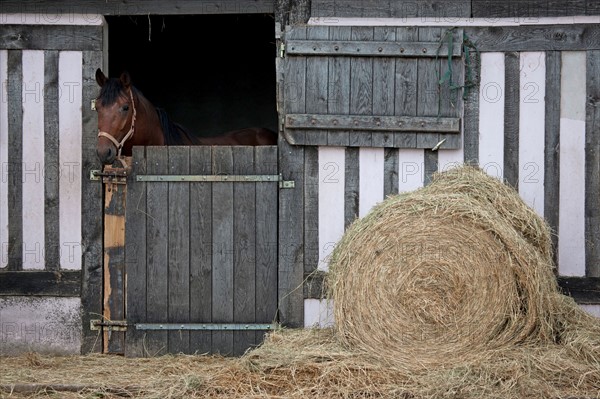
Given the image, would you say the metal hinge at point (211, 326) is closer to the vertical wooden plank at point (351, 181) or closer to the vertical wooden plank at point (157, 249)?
the vertical wooden plank at point (157, 249)

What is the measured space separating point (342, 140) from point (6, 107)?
2.41m

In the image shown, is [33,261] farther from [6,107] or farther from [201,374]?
[201,374]

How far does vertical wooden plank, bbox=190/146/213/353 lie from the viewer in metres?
6.15

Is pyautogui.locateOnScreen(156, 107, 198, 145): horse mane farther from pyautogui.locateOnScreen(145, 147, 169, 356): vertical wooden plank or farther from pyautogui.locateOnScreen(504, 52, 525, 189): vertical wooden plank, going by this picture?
pyautogui.locateOnScreen(504, 52, 525, 189): vertical wooden plank

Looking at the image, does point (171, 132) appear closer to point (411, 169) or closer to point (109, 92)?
point (109, 92)

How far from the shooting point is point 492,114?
20.0 ft

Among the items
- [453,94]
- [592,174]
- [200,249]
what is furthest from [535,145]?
[200,249]

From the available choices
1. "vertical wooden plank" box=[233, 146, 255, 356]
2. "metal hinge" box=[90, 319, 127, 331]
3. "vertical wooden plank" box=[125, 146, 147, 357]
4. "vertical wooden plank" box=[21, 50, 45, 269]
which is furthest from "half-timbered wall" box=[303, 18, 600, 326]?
"vertical wooden plank" box=[21, 50, 45, 269]

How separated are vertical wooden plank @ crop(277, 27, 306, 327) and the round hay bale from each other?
82 centimetres

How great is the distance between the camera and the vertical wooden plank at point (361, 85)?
6062 millimetres

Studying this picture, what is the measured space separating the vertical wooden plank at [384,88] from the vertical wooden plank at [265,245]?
0.77 m

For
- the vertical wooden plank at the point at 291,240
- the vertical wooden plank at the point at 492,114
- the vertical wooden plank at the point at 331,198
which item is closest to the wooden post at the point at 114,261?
the vertical wooden plank at the point at 291,240

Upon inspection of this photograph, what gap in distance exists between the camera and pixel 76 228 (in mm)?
6289

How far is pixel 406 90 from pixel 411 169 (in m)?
0.54
